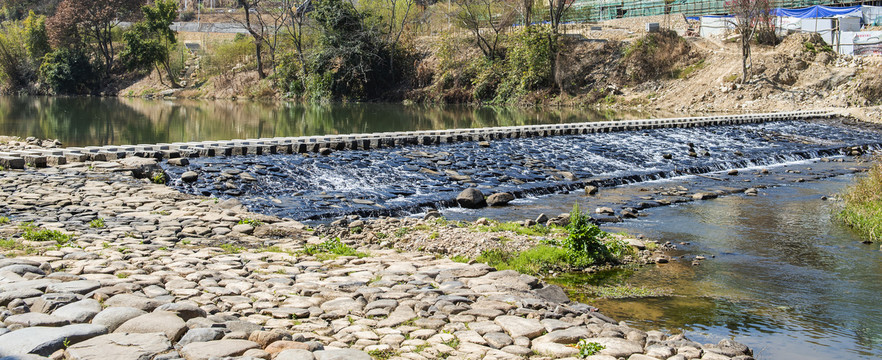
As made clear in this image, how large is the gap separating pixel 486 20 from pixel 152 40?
26.7 m

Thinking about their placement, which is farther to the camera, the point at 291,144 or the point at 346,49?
the point at 346,49

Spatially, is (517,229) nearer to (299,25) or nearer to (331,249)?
(331,249)

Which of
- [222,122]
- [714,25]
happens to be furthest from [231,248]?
[714,25]

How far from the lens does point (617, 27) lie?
4894 cm

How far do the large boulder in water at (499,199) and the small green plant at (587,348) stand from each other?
25.5 feet

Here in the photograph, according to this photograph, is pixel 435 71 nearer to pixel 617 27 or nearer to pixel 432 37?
pixel 432 37

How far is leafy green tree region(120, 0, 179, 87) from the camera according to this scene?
184 ft

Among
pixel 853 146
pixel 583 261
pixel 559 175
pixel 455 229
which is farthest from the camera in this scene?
pixel 853 146

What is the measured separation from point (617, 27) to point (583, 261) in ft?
141

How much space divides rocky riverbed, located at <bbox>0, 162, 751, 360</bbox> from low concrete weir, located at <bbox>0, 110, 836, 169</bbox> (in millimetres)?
4705

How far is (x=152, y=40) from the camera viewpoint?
56.6 meters

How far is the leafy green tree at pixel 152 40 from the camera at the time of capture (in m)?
56.2

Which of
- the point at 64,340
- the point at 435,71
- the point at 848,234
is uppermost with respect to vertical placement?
the point at 435,71

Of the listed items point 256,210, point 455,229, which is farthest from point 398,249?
point 256,210
